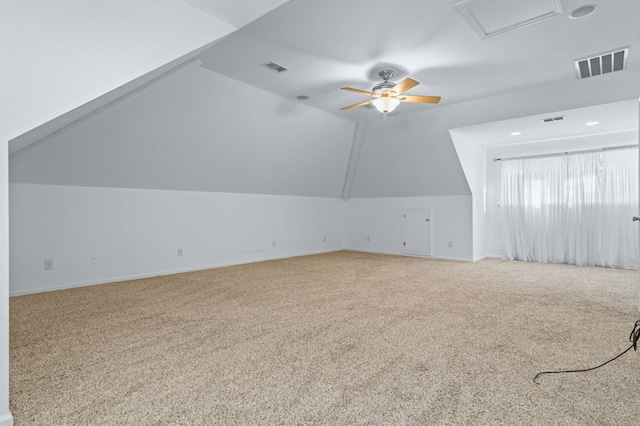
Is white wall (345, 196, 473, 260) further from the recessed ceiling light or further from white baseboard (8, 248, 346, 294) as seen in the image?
the recessed ceiling light

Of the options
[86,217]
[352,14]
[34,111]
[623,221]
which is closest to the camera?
[34,111]

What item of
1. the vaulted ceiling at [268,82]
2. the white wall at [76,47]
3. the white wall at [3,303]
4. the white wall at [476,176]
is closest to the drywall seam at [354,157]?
the vaulted ceiling at [268,82]

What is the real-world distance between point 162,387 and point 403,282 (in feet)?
11.7

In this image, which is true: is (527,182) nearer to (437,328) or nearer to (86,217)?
(437,328)

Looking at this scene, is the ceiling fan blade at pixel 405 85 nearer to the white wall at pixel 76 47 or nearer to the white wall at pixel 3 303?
the white wall at pixel 76 47

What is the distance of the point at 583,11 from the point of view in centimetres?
279

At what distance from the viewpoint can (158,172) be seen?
509 cm

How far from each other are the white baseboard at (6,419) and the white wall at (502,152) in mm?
7669

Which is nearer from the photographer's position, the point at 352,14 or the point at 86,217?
the point at 352,14

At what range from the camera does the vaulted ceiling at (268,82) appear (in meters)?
1.86

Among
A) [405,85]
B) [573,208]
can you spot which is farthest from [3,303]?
[573,208]

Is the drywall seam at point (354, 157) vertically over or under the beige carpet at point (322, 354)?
over

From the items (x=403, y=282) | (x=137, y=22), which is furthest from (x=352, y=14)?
(x=403, y=282)

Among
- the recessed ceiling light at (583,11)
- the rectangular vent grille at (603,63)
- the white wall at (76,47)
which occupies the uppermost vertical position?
the recessed ceiling light at (583,11)
